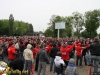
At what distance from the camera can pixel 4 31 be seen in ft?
354

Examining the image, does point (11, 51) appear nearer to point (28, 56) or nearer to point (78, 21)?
point (28, 56)

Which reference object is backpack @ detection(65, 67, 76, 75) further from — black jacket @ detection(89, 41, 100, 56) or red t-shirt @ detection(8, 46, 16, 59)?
red t-shirt @ detection(8, 46, 16, 59)

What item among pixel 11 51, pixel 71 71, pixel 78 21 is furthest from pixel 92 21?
pixel 71 71

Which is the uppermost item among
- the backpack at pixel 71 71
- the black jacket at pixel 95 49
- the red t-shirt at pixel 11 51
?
the black jacket at pixel 95 49

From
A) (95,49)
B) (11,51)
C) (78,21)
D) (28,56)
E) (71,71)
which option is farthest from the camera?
(78,21)

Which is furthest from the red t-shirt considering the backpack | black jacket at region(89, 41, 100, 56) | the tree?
the tree

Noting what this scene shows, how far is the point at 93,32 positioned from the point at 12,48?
57401mm

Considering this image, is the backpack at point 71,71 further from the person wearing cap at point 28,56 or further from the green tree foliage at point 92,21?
the green tree foliage at point 92,21

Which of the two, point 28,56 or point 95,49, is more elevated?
point 95,49

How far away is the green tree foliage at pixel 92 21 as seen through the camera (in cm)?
6494

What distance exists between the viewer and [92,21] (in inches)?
2566

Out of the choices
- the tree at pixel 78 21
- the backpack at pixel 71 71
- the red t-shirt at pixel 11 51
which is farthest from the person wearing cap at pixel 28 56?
the tree at pixel 78 21

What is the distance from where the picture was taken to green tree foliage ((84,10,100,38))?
2557 inches

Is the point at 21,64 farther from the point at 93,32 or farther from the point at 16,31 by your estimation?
the point at 16,31
